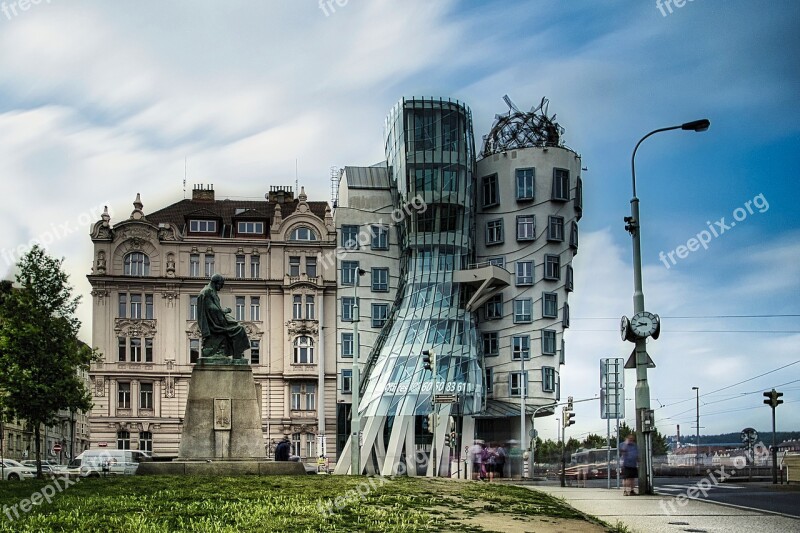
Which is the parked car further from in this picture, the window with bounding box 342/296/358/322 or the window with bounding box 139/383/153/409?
the window with bounding box 342/296/358/322

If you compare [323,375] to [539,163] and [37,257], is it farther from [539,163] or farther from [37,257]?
[37,257]

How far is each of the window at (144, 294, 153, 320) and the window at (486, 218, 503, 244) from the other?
26.0 meters

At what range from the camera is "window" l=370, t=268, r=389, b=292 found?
286ft

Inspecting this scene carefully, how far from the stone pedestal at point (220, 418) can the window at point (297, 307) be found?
50585 mm

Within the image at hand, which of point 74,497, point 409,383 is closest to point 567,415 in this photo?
point 409,383

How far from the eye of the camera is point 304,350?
279 ft

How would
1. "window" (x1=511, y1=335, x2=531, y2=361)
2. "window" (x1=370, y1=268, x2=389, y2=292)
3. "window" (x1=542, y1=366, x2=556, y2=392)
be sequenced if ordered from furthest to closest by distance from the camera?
"window" (x1=370, y1=268, x2=389, y2=292) → "window" (x1=511, y1=335, x2=531, y2=361) → "window" (x1=542, y1=366, x2=556, y2=392)

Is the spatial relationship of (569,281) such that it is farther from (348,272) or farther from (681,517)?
(681,517)

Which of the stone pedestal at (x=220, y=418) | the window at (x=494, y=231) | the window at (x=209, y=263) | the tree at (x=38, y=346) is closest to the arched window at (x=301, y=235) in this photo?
the window at (x=209, y=263)

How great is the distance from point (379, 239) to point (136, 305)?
19.2 meters

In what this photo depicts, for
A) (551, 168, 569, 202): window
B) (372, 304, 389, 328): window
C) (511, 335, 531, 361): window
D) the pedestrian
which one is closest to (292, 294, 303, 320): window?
(372, 304, 389, 328): window

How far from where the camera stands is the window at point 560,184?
84.9m

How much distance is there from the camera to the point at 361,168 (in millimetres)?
91750

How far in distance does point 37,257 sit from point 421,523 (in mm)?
37655
